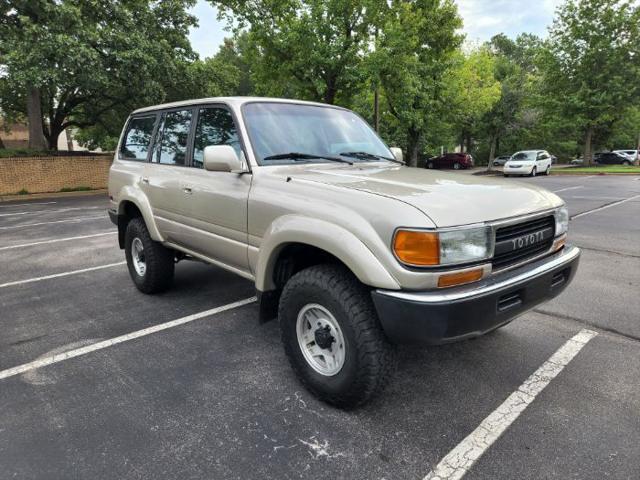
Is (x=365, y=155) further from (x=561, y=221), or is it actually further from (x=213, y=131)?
(x=561, y=221)

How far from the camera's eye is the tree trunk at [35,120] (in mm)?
18189

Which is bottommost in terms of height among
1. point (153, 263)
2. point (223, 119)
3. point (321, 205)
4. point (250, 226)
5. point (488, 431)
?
point (488, 431)

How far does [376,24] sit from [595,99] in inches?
779

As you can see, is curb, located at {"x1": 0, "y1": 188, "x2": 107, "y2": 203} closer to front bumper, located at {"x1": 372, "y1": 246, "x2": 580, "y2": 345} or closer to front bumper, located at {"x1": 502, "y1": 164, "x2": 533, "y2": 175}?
front bumper, located at {"x1": 372, "y1": 246, "x2": 580, "y2": 345}

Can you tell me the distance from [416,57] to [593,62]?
16.6 m

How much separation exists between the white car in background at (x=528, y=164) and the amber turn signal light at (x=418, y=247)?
26297 millimetres

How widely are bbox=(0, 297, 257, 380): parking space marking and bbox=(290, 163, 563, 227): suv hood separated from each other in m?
1.86

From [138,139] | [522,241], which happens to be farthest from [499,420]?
[138,139]

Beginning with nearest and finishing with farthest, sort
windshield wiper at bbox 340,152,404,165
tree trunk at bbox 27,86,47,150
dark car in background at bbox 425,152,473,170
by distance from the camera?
windshield wiper at bbox 340,152,404,165 → tree trunk at bbox 27,86,47,150 → dark car in background at bbox 425,152,473,170

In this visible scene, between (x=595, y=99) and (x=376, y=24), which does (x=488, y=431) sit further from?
(x=595, y=99)

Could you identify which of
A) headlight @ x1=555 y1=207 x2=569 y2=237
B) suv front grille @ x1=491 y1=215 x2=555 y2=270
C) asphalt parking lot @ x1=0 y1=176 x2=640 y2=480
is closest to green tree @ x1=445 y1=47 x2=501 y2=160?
asphalt parking lot @ x1=0 y1=176 x2=640 y2=480

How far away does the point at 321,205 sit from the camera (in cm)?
254

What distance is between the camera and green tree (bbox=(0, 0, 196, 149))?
1395 centimetres

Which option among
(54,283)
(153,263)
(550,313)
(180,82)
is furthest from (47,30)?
(550,313)
